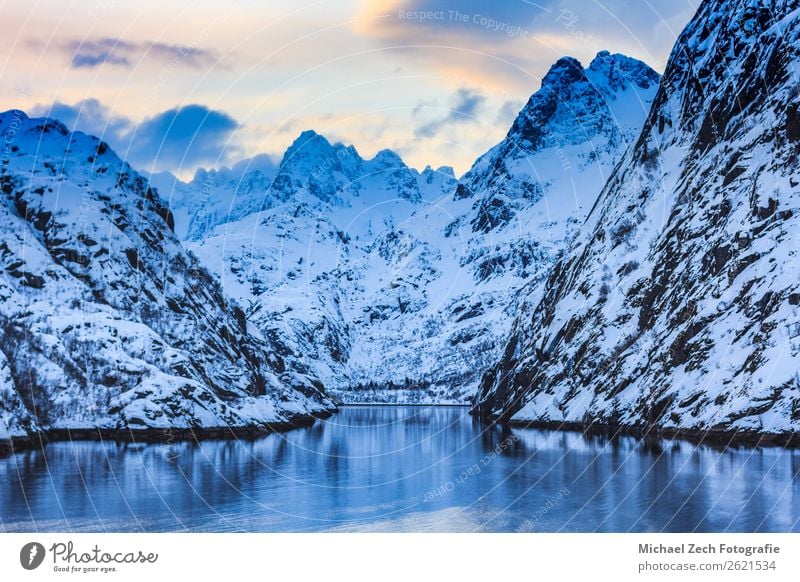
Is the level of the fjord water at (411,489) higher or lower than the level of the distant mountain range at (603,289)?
lower

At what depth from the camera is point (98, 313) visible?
488 feet

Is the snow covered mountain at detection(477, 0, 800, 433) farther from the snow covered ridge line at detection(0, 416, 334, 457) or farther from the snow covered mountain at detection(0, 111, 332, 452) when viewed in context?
the snow covered mountain at detection(0, 111, 332, 452)

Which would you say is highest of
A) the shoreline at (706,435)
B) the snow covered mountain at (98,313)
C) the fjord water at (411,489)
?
the snow covered mountain at (98,313)

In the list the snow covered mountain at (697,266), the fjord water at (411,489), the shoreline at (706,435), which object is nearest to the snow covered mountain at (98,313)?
the fjord water at (411,489)

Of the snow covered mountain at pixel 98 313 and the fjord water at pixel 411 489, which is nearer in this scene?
the fjord water at pixel 411 489

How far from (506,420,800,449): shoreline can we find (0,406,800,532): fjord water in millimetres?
2533

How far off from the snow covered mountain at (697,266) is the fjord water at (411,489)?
10.3m

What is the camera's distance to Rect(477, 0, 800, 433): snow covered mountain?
101m

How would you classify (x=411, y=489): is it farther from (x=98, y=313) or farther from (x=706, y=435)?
(x=98, y=313)

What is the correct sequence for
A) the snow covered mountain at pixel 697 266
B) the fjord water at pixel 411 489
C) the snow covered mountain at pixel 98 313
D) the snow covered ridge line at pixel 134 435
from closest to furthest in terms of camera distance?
1. the fjord water at pixel 411 489
2. the snow covered mountain at pixel 697 266
3. the snow covered ridge line at pixel 134 435
4. the snow covered mountain at pixel 98 313

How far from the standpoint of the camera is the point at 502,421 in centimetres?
18712

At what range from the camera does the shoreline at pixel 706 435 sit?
289 ft

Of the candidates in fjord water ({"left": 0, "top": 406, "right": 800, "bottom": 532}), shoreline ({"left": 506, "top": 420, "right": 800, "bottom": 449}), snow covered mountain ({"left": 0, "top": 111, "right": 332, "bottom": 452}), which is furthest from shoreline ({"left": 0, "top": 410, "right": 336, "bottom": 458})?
shoreline ({"left": 506, "top": 420, "right": 800, "bottom": 449})

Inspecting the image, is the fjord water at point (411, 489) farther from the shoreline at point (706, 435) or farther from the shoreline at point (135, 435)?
the shoreline at point (135, 435)
